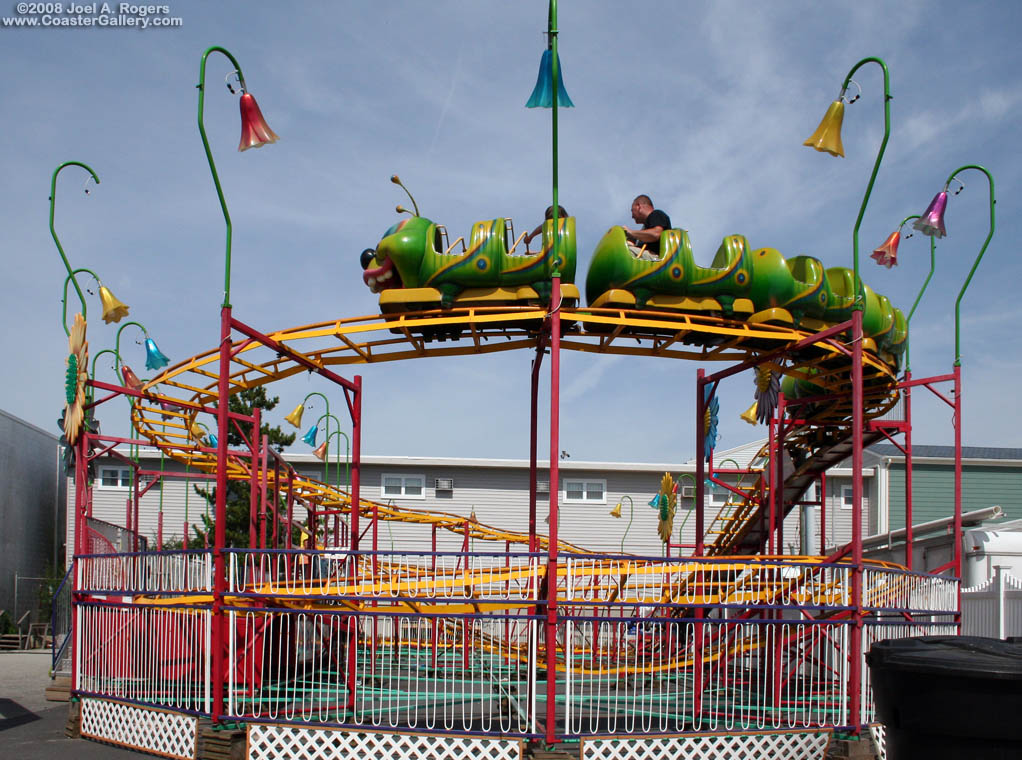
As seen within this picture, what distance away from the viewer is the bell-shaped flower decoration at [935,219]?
12.6 m

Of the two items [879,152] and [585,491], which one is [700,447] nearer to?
[879,152]

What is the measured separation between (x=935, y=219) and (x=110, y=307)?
11.7 metres

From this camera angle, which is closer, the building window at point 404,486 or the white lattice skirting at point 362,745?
the white lattice skirting at point 362,745

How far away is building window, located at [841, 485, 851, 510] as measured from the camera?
98.6ft

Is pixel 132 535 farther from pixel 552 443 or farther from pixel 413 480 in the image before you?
pixel 413 480

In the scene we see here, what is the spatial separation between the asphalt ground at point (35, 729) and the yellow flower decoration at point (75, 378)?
3.52 meters

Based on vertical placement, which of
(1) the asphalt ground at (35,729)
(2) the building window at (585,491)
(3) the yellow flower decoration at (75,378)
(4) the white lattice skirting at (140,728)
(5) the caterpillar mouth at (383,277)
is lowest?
(1) the asphalt ground at (35,729)

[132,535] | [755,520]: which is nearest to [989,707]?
[755,520]

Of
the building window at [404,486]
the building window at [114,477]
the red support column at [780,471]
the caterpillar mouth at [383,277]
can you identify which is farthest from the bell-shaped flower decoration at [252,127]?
the building window at [114,477]

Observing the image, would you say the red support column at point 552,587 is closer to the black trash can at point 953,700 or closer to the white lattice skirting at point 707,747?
the white lattice skirting at point 707,747

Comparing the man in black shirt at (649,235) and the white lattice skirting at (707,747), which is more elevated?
the man in black shirt at (649,235)

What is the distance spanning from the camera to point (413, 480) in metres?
29.7

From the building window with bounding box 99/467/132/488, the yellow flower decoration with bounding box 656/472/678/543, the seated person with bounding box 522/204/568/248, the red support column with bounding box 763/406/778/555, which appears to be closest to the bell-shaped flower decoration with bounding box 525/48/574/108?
the seated person with bounding box 522/204/568/248

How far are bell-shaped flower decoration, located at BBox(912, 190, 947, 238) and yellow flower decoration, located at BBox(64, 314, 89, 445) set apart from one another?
10894 millimetres
